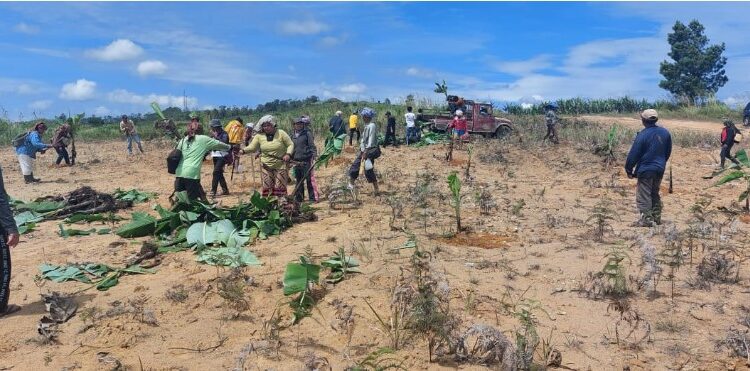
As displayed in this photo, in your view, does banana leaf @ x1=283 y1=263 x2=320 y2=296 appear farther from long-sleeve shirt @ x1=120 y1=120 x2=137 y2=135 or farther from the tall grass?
the tall grass

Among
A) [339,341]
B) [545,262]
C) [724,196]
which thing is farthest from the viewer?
[724,196]

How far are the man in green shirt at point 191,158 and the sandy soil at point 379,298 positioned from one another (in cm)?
99

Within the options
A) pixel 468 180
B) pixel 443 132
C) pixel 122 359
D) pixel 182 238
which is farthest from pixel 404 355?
pixel 443 132

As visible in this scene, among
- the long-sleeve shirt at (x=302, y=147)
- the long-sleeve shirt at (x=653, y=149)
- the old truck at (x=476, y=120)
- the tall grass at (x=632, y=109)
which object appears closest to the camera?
the long-sleeve shirt at (x=653, y=149)

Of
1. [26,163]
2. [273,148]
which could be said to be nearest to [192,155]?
[273,148]

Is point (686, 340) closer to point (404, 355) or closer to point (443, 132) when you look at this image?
point (404, 355)

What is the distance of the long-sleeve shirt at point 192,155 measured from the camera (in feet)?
22.9

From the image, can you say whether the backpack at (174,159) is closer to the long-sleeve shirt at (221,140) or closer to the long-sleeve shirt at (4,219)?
the long-sleeve shirt at (221,140)

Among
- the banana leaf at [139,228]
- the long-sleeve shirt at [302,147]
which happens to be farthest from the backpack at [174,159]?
the long-sleeve shirt at [302,147]

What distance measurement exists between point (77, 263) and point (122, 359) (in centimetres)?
222

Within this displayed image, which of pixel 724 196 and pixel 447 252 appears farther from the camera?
pixel 724 196

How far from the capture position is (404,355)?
12.0 ft

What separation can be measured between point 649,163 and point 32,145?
37.4 feet

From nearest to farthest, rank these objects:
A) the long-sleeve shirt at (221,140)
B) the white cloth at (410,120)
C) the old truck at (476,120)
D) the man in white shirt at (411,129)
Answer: the long-sleeve shirt at (221,140) < the white cloth at (410,120) < the man in white shirt at (411,129) < the old truck at (476,120)
